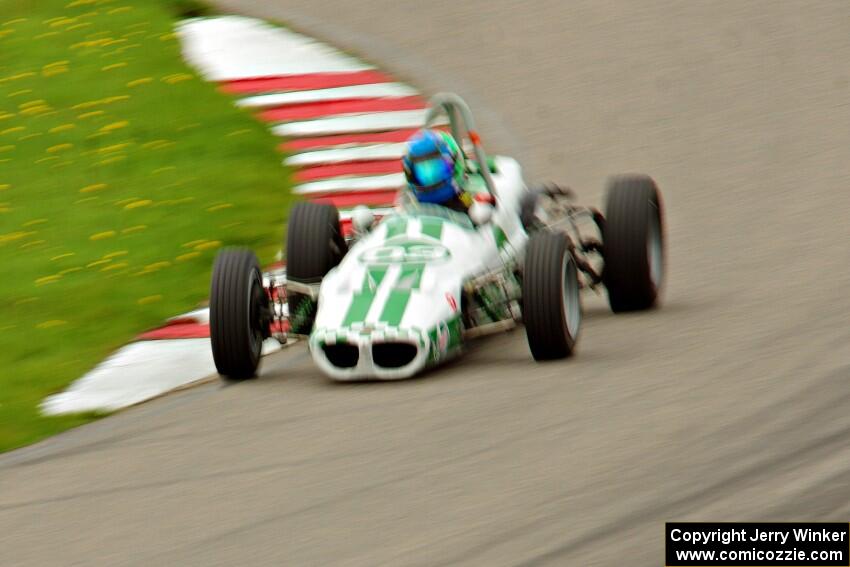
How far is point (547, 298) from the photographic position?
8188 millimetres

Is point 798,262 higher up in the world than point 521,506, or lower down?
lower down

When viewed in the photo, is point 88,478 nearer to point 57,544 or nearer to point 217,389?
point 57,544

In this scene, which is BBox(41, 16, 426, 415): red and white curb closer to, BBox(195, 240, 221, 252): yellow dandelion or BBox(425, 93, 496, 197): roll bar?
BBox(195, 240, 221, 252): yellow dandelion

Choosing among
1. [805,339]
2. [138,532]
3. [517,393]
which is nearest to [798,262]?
[805,339]

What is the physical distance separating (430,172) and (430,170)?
11 millimetres

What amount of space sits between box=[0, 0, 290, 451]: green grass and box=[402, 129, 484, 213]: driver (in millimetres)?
1974

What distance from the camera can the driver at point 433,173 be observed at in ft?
30.4

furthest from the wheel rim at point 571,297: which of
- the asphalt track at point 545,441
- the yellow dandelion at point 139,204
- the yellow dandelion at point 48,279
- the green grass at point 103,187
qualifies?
the yellow dandelion at point 139,204

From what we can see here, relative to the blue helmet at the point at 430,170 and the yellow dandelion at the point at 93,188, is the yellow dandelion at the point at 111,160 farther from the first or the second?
the blue helmet at the point at 430,170

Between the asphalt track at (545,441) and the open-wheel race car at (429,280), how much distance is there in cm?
18

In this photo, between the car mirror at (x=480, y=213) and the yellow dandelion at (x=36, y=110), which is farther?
the yellow dandelion at (x=36, y=110)

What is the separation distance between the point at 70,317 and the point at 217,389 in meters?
1.97

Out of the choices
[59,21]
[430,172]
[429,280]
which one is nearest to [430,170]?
[430,172]

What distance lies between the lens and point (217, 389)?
344 inches
